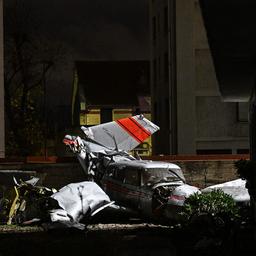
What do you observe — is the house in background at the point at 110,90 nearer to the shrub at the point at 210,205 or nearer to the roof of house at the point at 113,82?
the roof of house at the point at 113,82

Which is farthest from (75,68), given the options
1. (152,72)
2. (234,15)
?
(234,15)

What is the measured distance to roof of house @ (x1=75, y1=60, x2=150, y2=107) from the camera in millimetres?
72250

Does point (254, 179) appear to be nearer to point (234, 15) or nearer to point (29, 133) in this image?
point (234, 15)

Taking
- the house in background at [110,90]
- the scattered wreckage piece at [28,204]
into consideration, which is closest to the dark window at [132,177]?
the scattered wreckage piece at [28,204]

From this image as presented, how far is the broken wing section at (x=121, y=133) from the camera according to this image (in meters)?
27.5

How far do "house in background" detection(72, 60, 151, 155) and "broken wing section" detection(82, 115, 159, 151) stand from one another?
1476 inches

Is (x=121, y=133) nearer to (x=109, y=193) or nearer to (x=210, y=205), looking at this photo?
(x=109, y=193)

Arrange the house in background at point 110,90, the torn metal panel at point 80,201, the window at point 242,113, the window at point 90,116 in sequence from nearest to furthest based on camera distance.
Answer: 1. the torn metal panel at point 80,201
2. the window at point 242,113
3. the window at point 90,116
4. the house in background at point 110,90

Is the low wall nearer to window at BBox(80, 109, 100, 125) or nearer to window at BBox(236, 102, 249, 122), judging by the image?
window at BBox(236, 102, 249, 122)

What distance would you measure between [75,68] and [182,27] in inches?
1790

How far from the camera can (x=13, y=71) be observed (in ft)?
147

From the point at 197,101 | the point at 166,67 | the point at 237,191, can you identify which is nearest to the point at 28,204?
the point at 237,191

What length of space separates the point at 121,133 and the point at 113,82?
49364 mm

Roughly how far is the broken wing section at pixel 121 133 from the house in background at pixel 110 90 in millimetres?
37483
